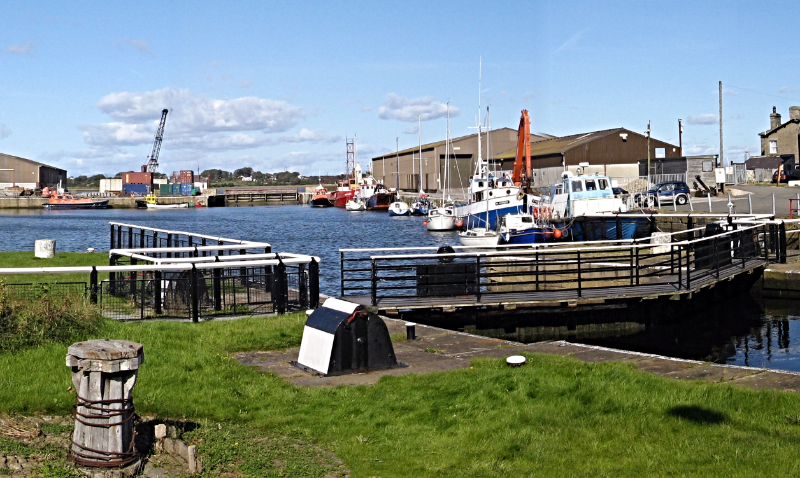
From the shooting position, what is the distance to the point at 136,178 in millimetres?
194000

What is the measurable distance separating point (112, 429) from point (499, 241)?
4557 cm

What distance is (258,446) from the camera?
8594 mm

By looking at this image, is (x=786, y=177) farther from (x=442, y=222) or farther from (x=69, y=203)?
(x=69, y=203)

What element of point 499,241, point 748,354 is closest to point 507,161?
point 499,241

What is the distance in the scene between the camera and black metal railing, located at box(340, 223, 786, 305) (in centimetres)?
1984

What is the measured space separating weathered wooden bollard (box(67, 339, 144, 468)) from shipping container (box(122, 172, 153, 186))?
634 ft

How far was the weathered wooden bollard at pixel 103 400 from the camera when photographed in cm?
756

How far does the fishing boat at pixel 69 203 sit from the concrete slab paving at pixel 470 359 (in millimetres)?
150238

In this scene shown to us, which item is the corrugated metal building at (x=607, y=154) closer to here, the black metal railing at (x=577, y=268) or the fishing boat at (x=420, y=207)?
the fishing boat at (x=420, y=207)

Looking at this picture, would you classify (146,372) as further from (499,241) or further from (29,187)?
(29,187)

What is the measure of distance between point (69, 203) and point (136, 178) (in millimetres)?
41568

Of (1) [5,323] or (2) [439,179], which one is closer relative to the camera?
(1) [5,323]

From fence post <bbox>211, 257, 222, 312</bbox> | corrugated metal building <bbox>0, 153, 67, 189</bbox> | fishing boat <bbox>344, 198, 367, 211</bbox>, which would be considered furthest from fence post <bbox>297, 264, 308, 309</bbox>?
corrugated metal building <bbox>0, 153, 67, 189</bbox>

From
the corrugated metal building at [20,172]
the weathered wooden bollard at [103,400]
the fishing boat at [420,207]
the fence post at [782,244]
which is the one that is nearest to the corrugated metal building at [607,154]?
the fishing boat at [420,207]
